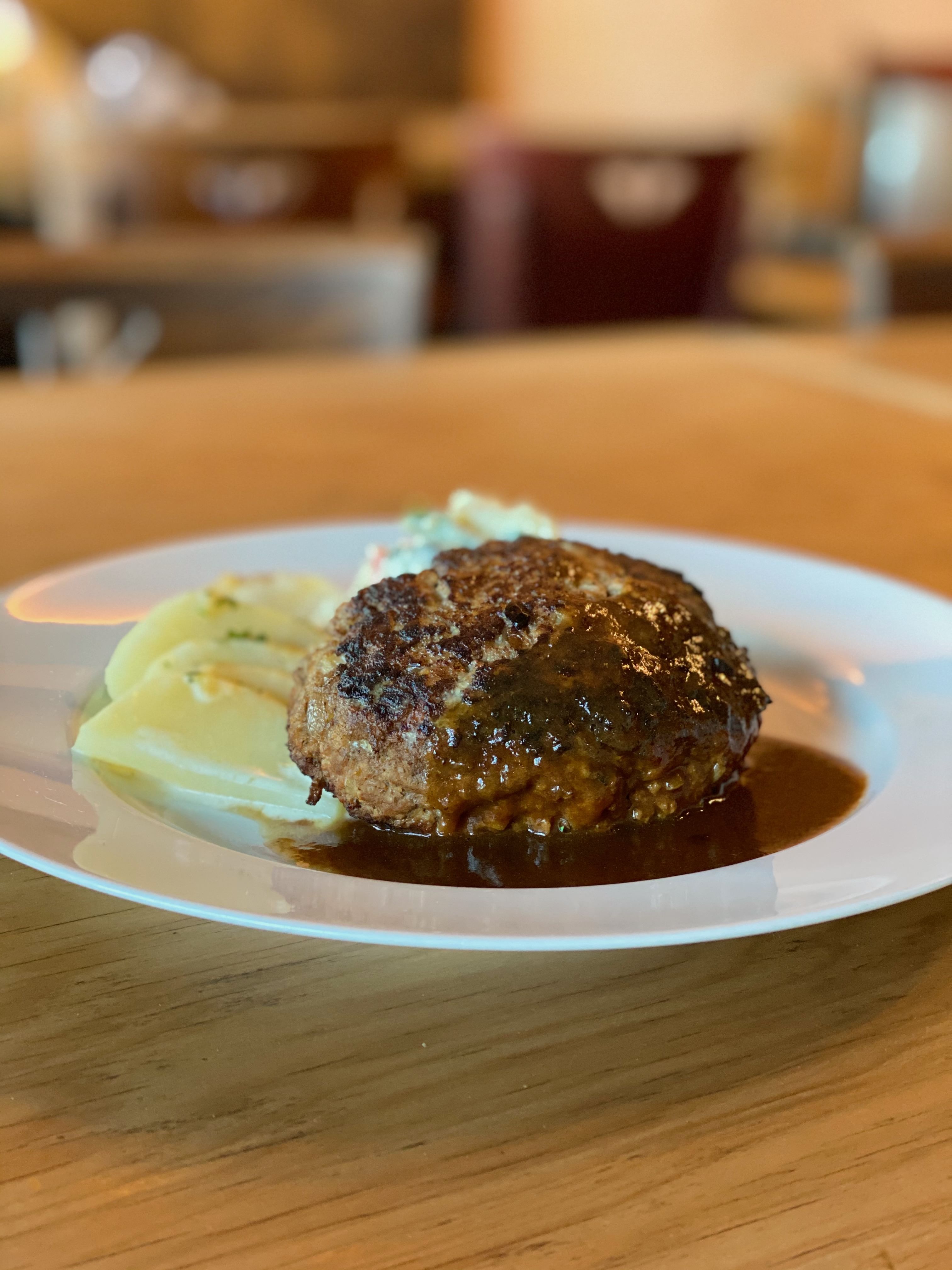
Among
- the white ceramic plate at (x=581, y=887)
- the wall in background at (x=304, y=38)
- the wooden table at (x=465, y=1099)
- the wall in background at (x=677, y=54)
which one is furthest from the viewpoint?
the wall in background at (x=304, y=38)

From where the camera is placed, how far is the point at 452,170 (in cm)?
876

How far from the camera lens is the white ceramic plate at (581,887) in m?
0.85

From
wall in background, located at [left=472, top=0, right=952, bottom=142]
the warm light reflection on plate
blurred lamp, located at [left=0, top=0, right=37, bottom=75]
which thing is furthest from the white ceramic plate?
blurred lamp, located at [left=0, top=0, right=37, bottom=75]

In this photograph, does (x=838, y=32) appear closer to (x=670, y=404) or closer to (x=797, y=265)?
(x=797, y=265)

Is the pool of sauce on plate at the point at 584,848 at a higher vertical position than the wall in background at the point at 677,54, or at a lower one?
lower

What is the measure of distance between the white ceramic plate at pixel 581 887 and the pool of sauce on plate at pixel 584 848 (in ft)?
0.22

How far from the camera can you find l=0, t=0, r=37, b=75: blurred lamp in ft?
35.3

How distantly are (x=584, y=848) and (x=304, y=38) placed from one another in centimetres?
1285

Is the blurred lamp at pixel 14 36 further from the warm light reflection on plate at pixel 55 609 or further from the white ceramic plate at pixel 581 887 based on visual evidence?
the warm light reflection on plate at pixel 55 609

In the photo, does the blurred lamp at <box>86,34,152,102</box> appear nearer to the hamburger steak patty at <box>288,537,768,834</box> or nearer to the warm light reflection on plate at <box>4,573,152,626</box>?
the warm light reflection on plate at <box>4,573,152,626</box>

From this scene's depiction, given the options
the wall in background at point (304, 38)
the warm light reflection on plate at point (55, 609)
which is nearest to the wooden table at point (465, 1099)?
the warm light reflection on plate at point (55, 609)

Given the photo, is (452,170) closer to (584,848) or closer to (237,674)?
(237,674)

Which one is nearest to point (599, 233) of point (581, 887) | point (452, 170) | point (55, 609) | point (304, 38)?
point (452, 170)

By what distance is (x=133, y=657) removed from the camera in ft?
4.50
